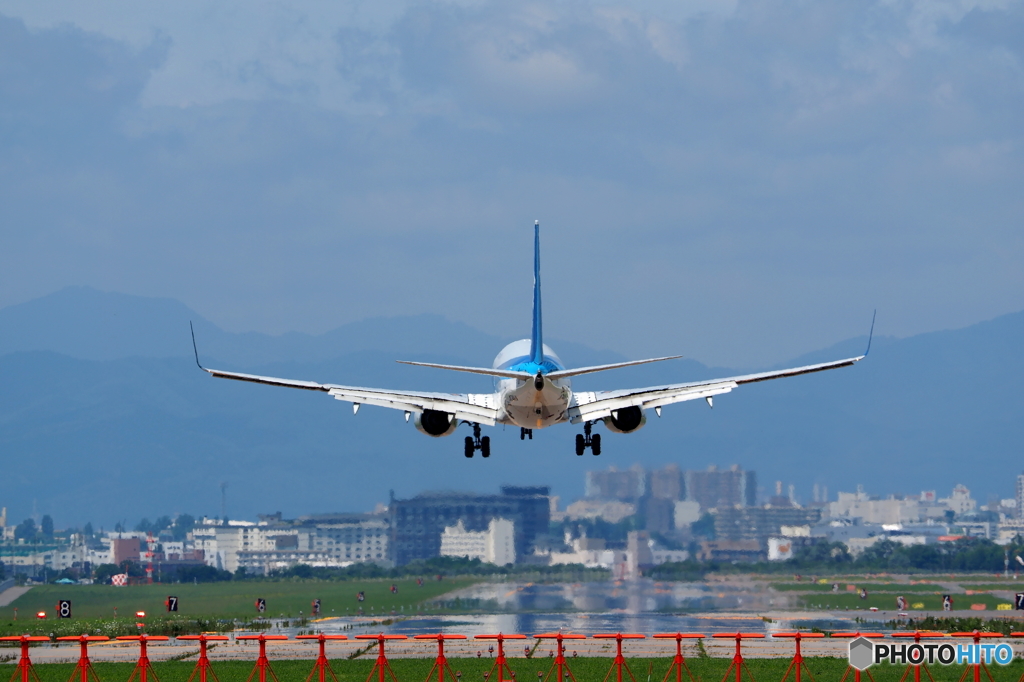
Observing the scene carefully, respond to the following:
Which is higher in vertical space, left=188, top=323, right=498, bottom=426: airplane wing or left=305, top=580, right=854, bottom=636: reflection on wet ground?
left=188, top=323, right=498, bottom=426: airplane wing

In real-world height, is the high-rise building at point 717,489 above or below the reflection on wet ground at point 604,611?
above

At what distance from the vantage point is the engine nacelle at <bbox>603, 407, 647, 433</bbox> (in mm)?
51375

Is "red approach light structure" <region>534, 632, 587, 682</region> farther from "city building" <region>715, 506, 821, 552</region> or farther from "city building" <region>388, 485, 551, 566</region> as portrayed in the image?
"city building" <region>715, 506, 821, 552</region>

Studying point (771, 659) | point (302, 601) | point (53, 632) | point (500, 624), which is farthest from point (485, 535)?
point (771, 659)

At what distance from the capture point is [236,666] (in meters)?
49.3

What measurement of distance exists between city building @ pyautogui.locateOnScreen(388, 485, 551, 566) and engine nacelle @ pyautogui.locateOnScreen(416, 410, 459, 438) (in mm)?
45663

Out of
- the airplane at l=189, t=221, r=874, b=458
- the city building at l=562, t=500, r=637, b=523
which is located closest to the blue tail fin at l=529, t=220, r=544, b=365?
the airplane at l=189, t=221, r=874, b=458

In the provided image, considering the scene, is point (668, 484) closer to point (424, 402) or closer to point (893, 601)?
point (893, 601)

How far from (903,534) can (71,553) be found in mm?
80768

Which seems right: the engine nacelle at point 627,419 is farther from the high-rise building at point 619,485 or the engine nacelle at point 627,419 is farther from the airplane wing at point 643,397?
the high-rise building at point 619,485

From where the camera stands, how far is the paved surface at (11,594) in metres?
85.2

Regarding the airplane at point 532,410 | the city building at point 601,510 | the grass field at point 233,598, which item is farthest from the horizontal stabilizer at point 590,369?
the city building at point 601,510

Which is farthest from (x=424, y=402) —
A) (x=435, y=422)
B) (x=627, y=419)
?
(x=627, y=419)

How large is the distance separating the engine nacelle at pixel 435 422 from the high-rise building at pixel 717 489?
58218mm
